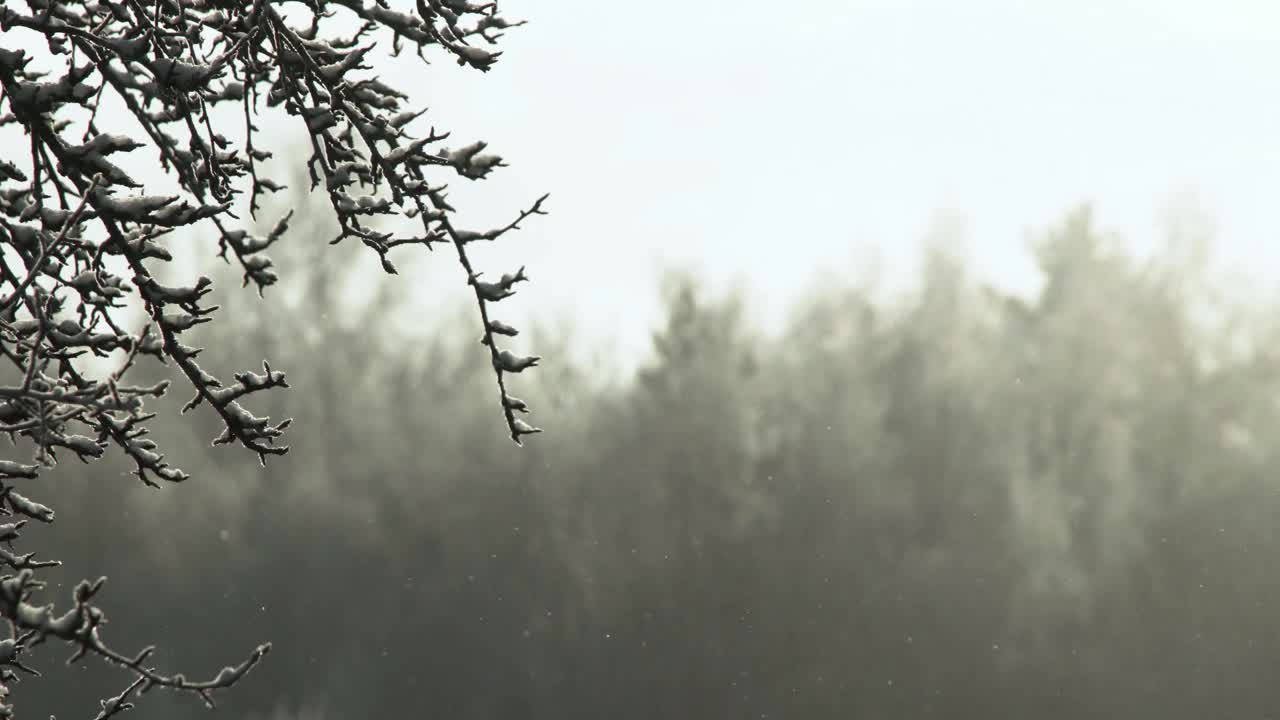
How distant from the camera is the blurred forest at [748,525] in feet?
132

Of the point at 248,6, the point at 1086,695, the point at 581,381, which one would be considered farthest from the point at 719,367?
the point at 248,6

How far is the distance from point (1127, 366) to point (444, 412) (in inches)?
928

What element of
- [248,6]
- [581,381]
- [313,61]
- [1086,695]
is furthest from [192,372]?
[1086,695]

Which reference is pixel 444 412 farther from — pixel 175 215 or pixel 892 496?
pixel 175 215

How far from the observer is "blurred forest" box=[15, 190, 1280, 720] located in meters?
40.2

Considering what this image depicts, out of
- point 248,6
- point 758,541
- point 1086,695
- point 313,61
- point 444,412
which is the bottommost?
point 313,61

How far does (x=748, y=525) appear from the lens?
4406 centimetres

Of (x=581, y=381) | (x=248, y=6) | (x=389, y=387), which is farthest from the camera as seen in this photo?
(x=389, y=387)

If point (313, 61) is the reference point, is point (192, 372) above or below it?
below

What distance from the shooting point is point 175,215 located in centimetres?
380

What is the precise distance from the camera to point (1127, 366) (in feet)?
138

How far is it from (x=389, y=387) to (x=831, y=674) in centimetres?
1844

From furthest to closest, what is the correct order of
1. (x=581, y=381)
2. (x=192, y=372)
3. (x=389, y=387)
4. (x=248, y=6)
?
(x=389, y=387)
(x=581, y=381)
(x=248, y=6)
(x=192, y=372)

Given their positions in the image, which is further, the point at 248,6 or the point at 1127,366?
the point at 1127,366
